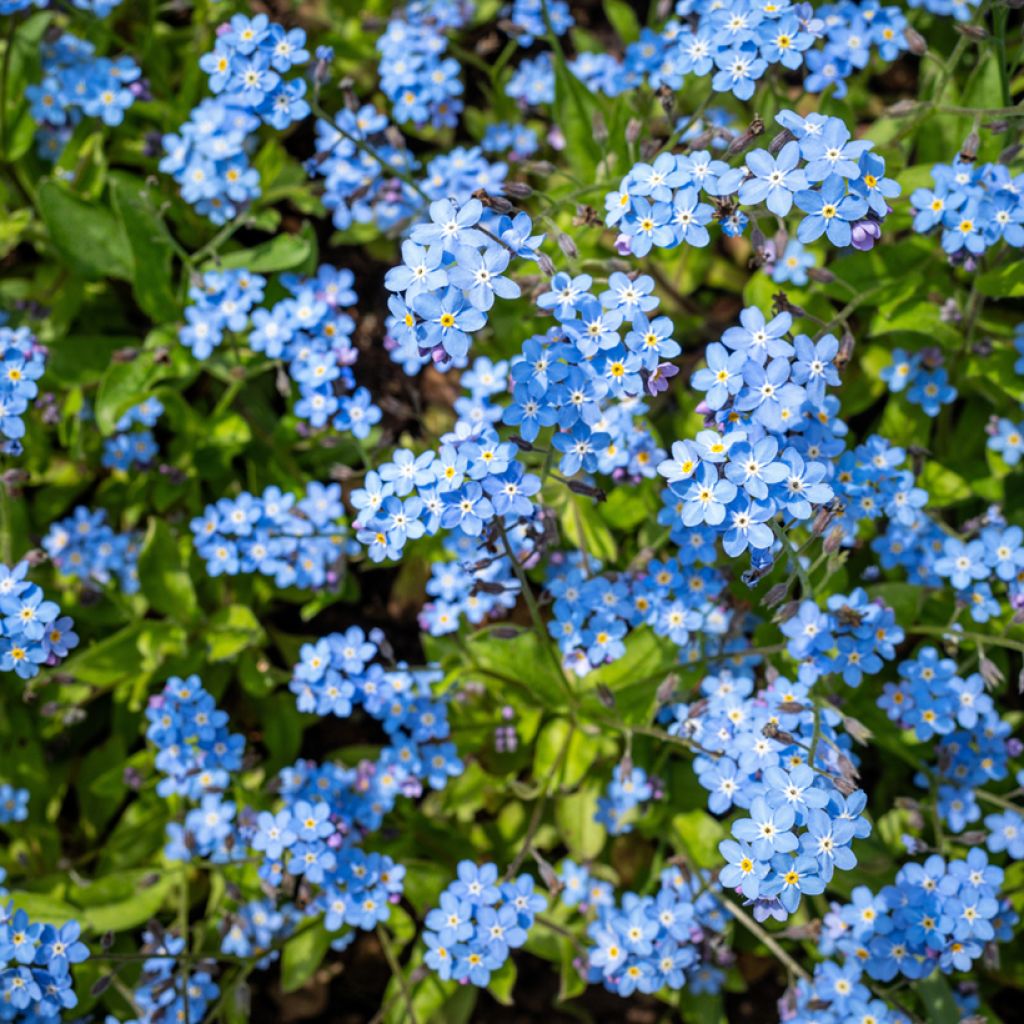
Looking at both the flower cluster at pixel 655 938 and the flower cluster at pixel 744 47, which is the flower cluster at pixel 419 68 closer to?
the flower cluster at pixel 744 47

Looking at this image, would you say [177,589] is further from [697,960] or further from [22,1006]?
[697,960]

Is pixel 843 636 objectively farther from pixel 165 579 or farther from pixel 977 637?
pixel 165 579

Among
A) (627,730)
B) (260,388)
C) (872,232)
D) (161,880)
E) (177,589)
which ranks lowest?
(161,880)

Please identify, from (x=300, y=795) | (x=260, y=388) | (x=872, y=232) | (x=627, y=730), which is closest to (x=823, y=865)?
(x=627, y=730)

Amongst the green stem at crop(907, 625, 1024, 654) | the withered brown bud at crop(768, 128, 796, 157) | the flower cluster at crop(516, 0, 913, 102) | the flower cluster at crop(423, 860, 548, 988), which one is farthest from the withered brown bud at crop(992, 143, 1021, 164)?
the flower cluster at crop(423, 860, 548, 988)

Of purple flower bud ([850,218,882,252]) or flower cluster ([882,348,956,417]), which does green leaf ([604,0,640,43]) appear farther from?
purple flower bud ([850,218,882,252])
